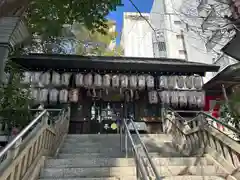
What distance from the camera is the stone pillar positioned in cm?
233

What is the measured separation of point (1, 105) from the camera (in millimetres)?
4691

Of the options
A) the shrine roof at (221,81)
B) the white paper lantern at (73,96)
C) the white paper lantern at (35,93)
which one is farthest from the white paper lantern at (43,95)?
the shrine roof at (221,81)

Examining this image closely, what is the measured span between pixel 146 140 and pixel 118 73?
3.26 meters

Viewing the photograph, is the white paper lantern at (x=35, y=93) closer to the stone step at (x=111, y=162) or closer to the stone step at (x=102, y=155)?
the stone step at (x=102, y=155)

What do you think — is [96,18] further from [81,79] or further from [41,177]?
[81,79]

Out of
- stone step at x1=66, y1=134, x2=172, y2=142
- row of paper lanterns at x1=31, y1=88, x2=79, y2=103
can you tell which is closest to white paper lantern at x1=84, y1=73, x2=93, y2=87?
row of paper lanterns at x1=31, y1=88, x2=79, y2=103

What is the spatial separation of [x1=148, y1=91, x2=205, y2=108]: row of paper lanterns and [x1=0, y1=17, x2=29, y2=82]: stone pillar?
659cm

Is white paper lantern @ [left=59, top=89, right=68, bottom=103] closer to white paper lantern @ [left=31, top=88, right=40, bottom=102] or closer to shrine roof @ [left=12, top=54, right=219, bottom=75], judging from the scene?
white paper lantern @ [left=31, top=88, right=40, bottom=102]

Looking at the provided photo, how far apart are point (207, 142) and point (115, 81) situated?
4.52 metres

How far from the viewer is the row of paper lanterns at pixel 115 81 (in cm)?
824

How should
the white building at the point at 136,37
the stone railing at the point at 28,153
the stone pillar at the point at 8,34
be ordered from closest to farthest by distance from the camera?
the stone pillar at the point at 8,34
the stone railing at the point at 28,153
the white building at the point at 136,37

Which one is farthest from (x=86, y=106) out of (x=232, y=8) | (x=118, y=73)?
(x=232, y=8)

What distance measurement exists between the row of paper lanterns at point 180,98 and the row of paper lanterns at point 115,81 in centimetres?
29

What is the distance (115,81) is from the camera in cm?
852
